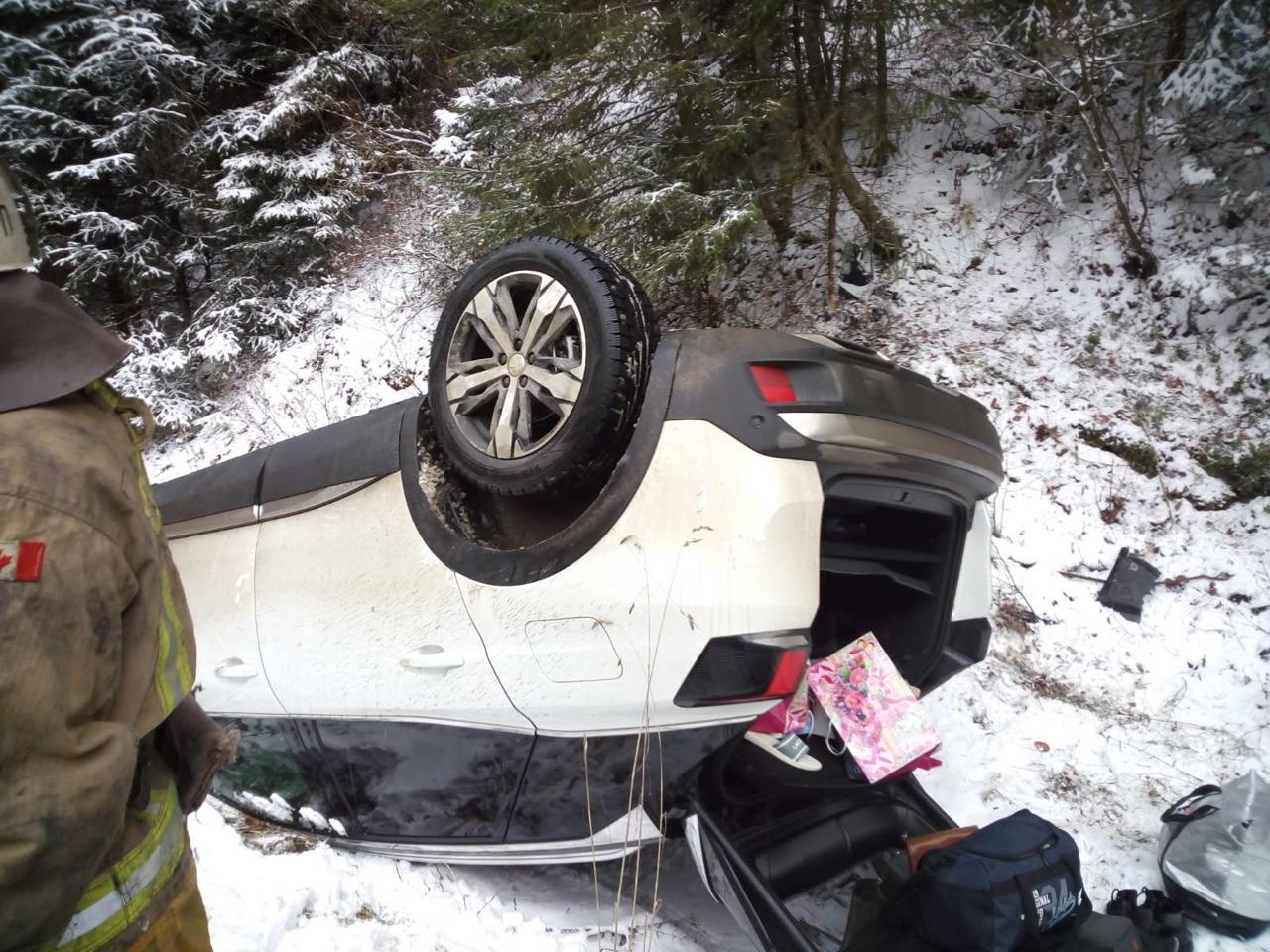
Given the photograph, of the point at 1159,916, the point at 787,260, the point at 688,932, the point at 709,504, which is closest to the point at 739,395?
the point at 709,504

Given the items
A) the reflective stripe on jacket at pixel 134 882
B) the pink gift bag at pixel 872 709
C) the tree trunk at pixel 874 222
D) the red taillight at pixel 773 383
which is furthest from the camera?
the tree trunk at pixel 874 222

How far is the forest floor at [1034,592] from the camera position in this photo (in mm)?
2627

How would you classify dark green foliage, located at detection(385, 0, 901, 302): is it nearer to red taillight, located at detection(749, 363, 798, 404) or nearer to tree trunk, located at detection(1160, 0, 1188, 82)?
tree trunk, located at detection(1160, 0, 1188, 82)

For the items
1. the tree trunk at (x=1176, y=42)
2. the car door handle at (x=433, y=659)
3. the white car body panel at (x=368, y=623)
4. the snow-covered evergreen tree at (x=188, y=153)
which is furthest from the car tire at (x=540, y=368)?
the snow-covered evergreen tree at (x=188, y=153)

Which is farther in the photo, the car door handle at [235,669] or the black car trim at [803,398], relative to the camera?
the car door handle at [235,669]

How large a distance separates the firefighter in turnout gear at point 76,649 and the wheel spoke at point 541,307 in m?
1.13

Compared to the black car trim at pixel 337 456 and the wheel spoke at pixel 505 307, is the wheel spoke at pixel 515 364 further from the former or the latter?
the black car trim at pixel 337 456

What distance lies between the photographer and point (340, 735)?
8.85 ft

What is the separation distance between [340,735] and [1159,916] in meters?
2.67

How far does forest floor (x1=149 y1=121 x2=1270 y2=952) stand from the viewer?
2.63 m

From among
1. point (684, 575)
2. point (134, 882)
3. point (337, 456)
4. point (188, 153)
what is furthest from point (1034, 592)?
point (188, 153)

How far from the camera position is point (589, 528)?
2.12 meters

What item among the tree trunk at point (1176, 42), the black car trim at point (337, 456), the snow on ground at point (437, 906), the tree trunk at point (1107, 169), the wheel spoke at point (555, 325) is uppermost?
the tree trunk at point (1176, 42)

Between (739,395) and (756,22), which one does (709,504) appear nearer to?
(739,395)
